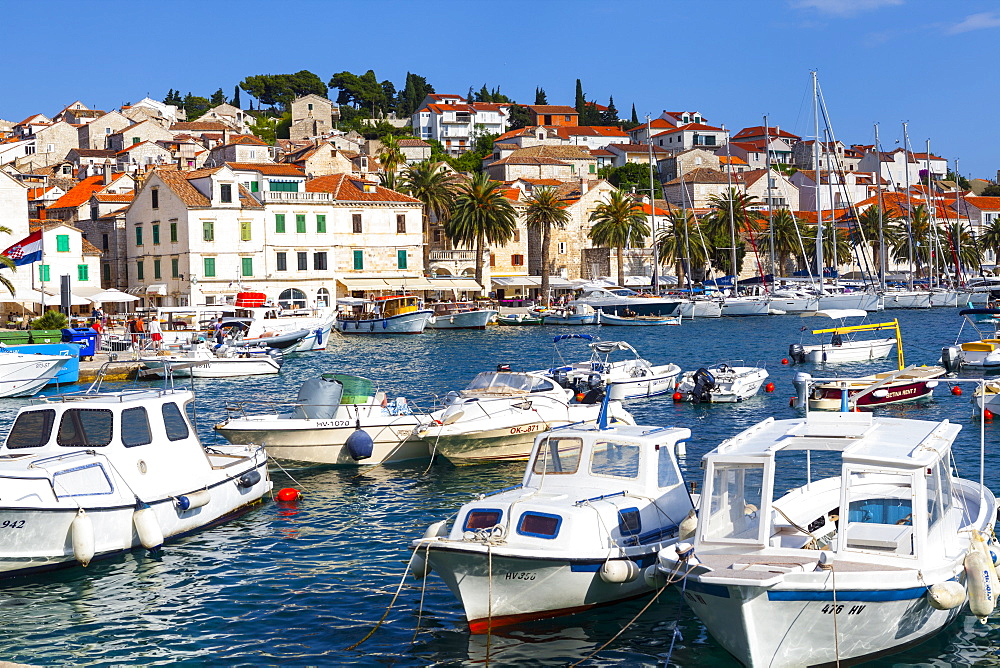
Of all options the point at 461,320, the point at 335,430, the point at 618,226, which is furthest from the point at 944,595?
the point at 618,226

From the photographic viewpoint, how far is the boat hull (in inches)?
3108

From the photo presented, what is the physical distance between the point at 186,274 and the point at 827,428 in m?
70.5

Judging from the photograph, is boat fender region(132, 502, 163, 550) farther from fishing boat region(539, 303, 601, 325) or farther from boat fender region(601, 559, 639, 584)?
fishing boat region(539, 303, 601, 325)

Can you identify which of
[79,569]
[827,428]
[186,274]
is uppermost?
[186,274]

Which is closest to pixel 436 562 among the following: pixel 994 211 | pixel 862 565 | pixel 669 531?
pixel 669 531

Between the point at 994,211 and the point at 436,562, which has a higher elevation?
the point at 994,211

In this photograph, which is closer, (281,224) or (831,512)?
(831,512)

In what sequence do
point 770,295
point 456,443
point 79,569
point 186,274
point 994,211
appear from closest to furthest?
point 79,569, point 456,443, point 186,274, point 770,295, point 994,211

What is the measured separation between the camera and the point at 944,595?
1346 cm

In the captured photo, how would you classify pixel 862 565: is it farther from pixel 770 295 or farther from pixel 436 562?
pixel 770 295

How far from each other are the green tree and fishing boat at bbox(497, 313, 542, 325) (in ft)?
67.9

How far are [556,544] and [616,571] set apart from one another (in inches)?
37.1

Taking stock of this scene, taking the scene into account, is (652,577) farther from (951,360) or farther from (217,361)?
(217,361)

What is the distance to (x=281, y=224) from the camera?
8425cm
